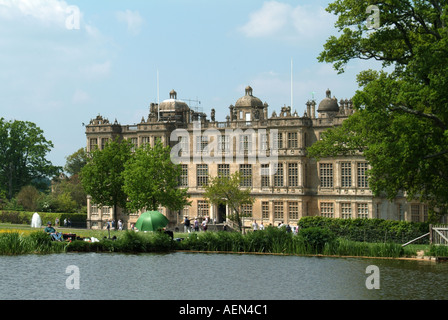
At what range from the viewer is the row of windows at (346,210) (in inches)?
2586

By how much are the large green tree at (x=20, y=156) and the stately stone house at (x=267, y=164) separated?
50.1 ft

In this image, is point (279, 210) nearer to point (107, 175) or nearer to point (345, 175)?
→ point (345, 175)

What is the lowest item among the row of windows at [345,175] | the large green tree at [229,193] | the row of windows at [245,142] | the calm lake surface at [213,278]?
the calm lake surface at [213,278]

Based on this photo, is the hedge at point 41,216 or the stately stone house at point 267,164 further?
the hedge at point 41,216

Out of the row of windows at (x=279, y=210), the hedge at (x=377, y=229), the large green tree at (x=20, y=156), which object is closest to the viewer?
the hedge at (x=377, y=229)

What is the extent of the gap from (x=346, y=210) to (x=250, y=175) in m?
9.89

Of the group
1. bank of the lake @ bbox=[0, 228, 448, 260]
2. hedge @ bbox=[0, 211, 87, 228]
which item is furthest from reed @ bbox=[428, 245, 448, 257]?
hedge @ bbox=[0, 211, 87, 228]

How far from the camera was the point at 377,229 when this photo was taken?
4566 centimetres

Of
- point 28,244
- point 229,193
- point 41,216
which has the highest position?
point 229,193

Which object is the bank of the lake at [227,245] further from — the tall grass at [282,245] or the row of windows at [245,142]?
the row of windows at [245,142]

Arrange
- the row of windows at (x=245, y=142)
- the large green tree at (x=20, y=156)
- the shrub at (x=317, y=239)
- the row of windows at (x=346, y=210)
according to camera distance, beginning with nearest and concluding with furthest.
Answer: the shrub at (x=317, y=239) < the row of windows at (x=346, y=210) < the row of windows at (x=245, y=142) < the large green tree at (x=20, y=156)

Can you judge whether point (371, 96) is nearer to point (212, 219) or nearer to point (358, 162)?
point (358, 162)

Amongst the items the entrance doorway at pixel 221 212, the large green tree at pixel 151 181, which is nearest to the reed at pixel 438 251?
the large green tree at pixel 151 181

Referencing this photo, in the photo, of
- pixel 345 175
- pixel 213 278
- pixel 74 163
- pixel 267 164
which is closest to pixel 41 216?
pixel 267 164
